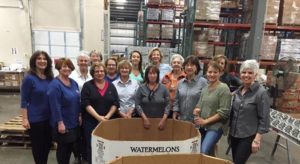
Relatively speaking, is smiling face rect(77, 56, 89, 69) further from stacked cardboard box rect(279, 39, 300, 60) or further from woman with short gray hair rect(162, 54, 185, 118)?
stacked cardboard box rect(279, 39, 300, 60)

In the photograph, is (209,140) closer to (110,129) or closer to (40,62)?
(110,129)

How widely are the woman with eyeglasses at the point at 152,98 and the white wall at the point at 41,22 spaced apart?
213 inches

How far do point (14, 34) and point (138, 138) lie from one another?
6717 mm

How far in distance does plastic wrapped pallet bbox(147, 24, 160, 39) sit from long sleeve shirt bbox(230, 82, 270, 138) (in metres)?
6.44

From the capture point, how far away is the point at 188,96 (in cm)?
285

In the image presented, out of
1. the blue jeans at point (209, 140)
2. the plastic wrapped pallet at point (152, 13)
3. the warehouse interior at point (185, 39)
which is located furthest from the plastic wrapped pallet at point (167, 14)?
the blue jeans at point (209, 140)

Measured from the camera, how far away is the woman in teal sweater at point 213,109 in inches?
101

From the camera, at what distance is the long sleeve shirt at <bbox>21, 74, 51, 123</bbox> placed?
2695 mm

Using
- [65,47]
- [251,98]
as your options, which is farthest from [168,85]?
[65,47]

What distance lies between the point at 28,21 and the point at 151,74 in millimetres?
6221

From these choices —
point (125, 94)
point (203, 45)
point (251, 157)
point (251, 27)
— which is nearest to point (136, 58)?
point (125, 94)

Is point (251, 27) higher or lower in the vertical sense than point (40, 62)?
higher

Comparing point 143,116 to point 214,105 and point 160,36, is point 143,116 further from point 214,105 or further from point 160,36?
point 160,36

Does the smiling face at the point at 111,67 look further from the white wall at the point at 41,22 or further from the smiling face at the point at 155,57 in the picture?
the white wall at the point at 41,22
